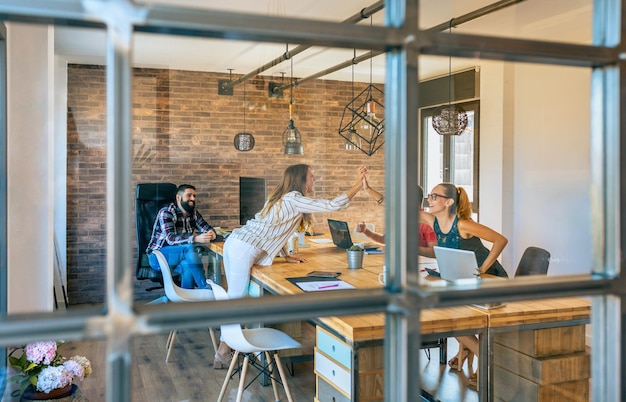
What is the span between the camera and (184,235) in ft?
9.05

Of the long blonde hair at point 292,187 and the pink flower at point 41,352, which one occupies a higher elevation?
the long blonde hair at point 292,187

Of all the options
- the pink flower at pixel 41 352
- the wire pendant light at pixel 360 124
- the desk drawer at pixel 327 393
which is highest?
the wire pendant light at pixel 360 124

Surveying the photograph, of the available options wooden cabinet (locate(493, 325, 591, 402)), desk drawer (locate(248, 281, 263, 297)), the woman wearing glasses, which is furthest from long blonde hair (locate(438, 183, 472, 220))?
desk drawer (locate(248, 281, 263, 297))

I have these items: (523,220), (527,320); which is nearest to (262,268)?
(527,320)

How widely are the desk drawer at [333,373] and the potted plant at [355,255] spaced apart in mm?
412

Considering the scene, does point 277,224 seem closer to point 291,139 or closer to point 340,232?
point 340,232

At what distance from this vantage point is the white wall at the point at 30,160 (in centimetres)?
234

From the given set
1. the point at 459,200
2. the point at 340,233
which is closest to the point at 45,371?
the point at 340,233

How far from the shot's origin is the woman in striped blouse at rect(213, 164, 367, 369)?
2717mm

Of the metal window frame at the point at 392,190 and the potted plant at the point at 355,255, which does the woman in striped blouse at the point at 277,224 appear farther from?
the metal window frame at the point at 392,190

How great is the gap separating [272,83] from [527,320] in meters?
1.68

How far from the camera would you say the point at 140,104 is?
2.51 meters

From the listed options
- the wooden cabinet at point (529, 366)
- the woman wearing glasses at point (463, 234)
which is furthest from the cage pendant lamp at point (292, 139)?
the wooden cabinet at point (529, 366)

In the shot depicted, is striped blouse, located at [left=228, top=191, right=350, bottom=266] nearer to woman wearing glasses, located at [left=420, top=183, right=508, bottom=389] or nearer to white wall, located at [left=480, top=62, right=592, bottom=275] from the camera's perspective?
woman wearing glasses, located at [left=420, top=183, right=508, bottom=389]
